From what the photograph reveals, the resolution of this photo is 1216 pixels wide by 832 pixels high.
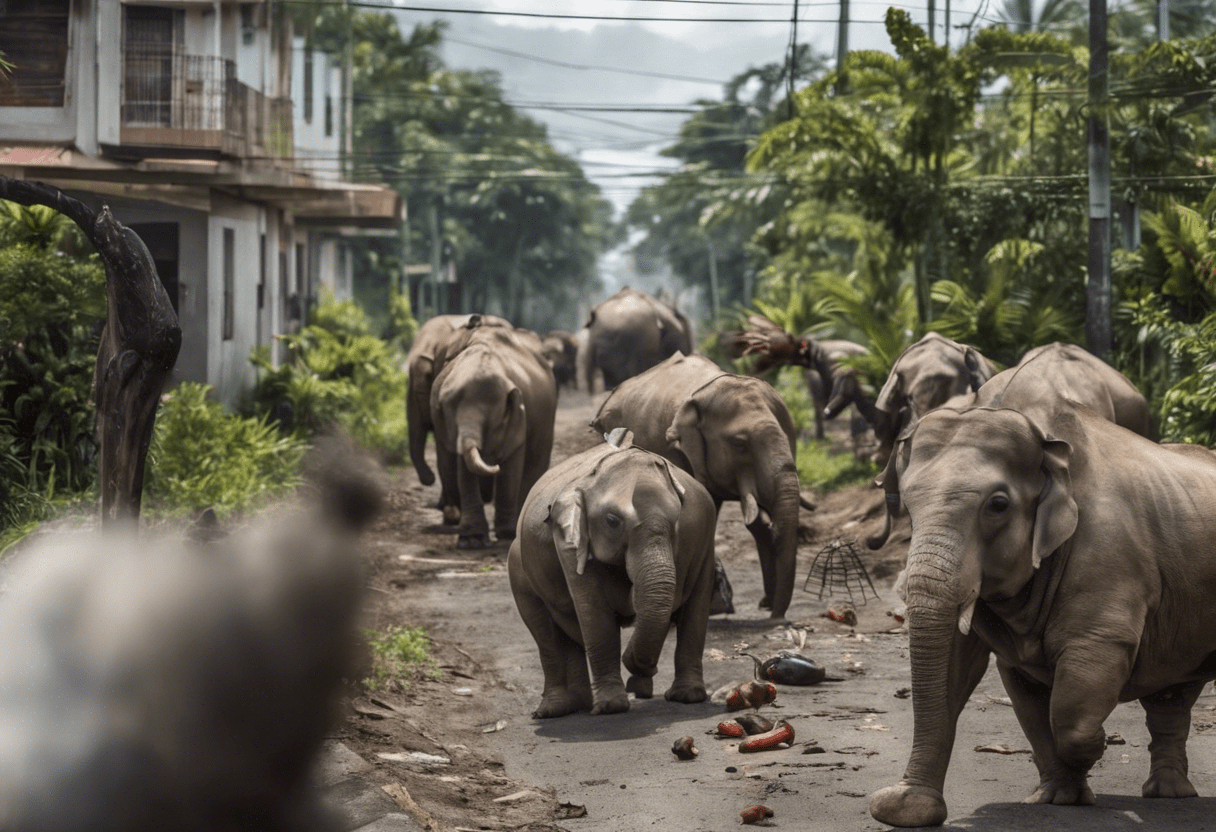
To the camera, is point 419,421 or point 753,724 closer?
point 753,724

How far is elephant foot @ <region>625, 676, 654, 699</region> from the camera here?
30.7ft

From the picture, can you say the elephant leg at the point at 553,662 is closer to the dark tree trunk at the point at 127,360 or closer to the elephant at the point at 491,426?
the dark tree trunk at the point at 127,360

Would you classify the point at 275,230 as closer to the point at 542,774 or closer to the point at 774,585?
the point at 774,585

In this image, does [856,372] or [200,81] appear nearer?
[856,372]

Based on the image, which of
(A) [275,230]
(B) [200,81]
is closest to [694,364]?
(B) [200,81]

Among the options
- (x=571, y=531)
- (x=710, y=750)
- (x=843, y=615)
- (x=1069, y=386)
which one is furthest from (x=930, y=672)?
(x=843, y=615)

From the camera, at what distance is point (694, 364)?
44.1 ft

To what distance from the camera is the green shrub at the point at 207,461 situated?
14094 mm

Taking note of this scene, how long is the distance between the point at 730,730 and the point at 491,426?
26.8 ft

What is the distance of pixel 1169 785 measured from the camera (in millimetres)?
6844

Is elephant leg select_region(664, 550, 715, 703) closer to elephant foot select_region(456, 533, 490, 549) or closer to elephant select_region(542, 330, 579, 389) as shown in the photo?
elephant foot select_region(456, 533, 490, 549)

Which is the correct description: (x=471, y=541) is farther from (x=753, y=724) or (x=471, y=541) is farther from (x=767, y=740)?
(x=767, y=740)

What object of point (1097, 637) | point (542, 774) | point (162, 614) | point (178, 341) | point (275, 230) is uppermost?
point (275, 230)

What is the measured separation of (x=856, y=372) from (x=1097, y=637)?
12852mm
